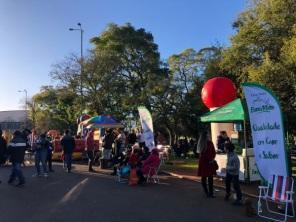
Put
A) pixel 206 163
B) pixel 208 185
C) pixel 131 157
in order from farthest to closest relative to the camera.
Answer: pixel 131 157, pixel 208 185, pixel 206 163

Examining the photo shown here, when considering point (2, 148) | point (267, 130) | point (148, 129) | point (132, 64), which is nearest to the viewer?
point (267, 130)

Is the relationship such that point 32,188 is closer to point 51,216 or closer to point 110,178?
point 110,178

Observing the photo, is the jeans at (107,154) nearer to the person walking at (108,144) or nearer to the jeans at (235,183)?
the person walking at (108,144)

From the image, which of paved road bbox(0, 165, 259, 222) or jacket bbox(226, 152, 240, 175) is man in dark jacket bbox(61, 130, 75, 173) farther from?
jacket bbox(226, 152, 240, 175)

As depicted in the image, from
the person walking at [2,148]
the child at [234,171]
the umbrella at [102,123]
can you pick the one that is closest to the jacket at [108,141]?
the person walking at [2,148]

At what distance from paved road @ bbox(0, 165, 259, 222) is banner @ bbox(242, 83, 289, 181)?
1209 millimetres

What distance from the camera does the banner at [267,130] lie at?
9.95 metres

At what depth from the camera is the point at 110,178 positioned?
17312 mm

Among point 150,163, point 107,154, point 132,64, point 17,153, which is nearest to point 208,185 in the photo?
point 150,163

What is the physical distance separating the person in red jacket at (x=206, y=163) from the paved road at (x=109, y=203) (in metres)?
0.39

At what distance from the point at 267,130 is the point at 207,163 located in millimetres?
2968

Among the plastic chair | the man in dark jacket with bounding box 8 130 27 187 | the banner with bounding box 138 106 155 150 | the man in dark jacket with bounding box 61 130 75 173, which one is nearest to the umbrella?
the man in dark jacket with bounding box 61 130 75 173

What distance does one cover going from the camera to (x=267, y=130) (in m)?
10.2

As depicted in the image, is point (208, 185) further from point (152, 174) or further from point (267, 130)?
point (267, 130)
